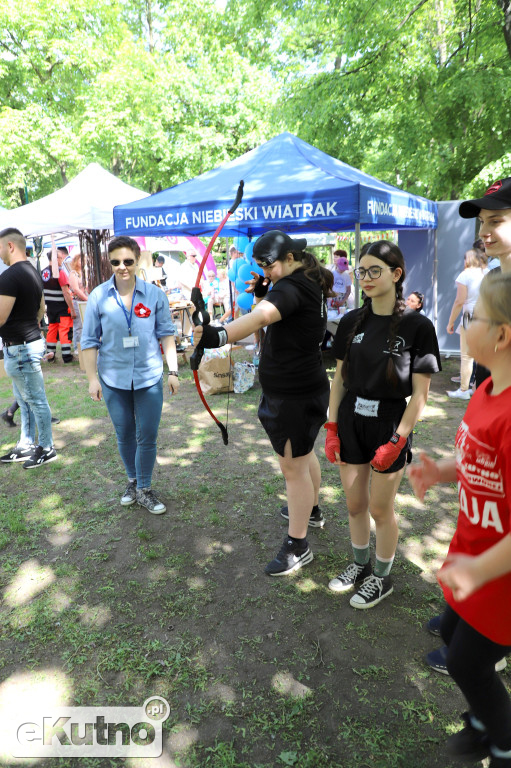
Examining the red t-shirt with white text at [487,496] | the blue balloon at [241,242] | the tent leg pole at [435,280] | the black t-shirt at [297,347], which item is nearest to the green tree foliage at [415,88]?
the tent leg pole at [435,280]

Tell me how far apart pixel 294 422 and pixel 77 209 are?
9.26 metres

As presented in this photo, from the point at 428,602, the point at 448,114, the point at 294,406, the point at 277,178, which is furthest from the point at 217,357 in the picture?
the point at 448,114

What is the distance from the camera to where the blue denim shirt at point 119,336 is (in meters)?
3.57

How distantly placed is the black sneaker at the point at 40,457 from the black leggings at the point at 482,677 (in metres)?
4.25

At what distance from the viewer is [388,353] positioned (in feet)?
7.68

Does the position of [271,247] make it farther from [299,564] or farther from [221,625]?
[221,625]

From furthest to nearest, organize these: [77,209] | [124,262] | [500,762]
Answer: [77,209] → [124,262] → [500,762]

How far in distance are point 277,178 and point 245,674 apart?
5337mm

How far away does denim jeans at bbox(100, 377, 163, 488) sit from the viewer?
12.2 ft

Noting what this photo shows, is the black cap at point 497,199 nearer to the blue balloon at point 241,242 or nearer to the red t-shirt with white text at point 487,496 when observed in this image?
the red t-shirt with white text at point 487,496

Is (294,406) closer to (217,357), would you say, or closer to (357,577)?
(357,577)

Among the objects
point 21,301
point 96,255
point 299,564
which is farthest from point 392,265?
point 96,255

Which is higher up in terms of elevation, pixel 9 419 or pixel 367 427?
pixel 367 427

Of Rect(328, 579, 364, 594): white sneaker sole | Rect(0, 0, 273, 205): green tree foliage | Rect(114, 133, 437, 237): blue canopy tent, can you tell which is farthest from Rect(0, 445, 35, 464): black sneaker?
Rect(0, 0, 273, 205): green tree foliage
